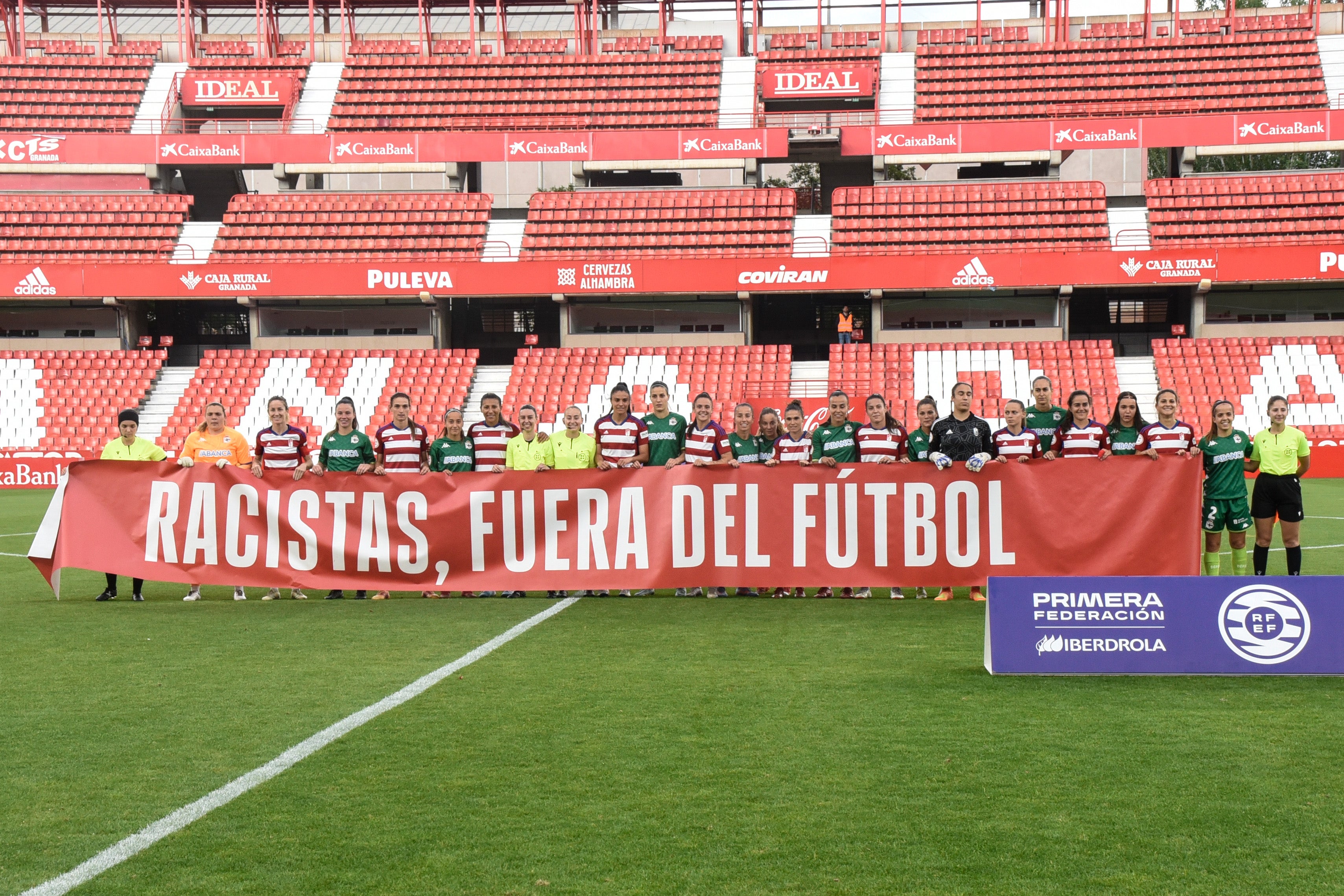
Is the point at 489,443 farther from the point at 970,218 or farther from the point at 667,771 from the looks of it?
the point at 970,218

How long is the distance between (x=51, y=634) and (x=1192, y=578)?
7.78 metres

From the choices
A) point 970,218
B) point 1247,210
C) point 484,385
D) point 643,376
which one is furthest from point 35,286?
point 1247,210

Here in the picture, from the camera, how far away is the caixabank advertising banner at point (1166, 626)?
6570mm

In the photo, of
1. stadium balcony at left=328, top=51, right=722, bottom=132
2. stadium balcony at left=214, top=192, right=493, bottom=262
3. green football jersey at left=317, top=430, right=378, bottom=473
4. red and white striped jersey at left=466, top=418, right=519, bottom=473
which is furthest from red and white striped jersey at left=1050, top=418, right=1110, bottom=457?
stadium balcony at left=328, top=51, right=722, bottom=132

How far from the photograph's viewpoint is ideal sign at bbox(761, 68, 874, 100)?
37719 millimetres

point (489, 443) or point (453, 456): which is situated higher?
point (489, 443)

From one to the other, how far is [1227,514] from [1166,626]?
12.8 ft

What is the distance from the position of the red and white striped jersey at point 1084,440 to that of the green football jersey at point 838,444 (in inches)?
69.1

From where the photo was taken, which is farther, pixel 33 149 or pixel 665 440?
pixel 33 149

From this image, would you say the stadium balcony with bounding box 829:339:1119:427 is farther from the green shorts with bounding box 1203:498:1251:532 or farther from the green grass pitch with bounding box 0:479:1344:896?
the green grass pitch with bounding box 0:479:1344:896

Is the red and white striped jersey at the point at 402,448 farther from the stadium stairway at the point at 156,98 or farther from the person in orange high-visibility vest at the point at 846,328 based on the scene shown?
the stadium stairway at the point at 156,98

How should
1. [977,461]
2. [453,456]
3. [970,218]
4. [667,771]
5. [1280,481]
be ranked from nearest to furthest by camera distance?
[667,771]
[977,461]
[1280,481]
[453,456]
[970,218]

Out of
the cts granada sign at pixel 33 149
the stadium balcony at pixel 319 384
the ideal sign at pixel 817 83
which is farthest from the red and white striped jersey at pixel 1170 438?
the cts granada sign at pixel 33 149

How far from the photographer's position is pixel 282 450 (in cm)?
1102
